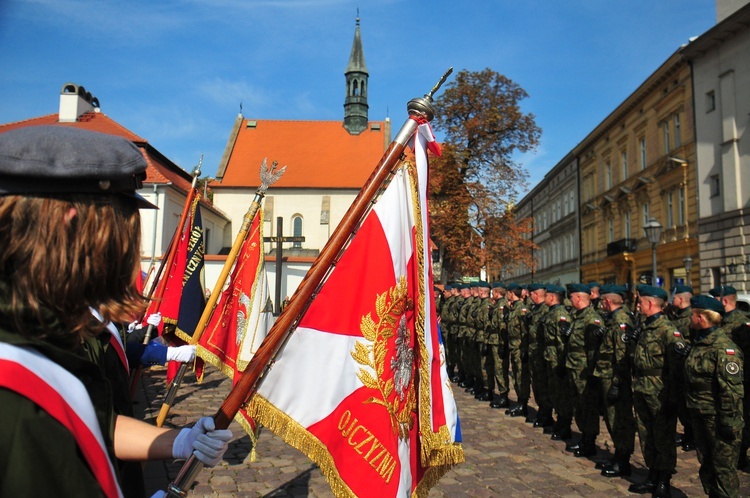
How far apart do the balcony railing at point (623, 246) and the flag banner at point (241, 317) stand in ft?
106

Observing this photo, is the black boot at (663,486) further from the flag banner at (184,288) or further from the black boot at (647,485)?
the flag banner at (184,288)

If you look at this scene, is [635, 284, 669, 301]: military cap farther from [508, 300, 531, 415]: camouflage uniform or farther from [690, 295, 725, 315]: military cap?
[508, 300, 531, 415]: camouflage uniform

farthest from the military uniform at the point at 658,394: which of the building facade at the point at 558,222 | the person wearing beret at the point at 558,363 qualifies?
the building facade at the point at 558,222

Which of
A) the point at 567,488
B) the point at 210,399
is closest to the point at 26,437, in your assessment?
the point at 567,488

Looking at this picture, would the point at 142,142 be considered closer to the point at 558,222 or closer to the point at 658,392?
the point at 658,392

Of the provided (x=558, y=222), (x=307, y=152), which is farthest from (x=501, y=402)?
(x=558, y=222)

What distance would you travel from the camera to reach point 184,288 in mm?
6945

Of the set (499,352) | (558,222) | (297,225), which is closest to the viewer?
(499,352)

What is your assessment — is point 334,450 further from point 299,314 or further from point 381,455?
point 299,314

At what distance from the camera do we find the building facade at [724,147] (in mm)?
23234

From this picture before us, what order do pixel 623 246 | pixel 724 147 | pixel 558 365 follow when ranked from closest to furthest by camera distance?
pixel 558 365, pixel 724 147, pixel 623 246

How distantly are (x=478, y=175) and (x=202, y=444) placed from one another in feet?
85.9

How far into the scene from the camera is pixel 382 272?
111 inches

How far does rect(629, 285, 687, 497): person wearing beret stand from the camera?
5.30 meters
